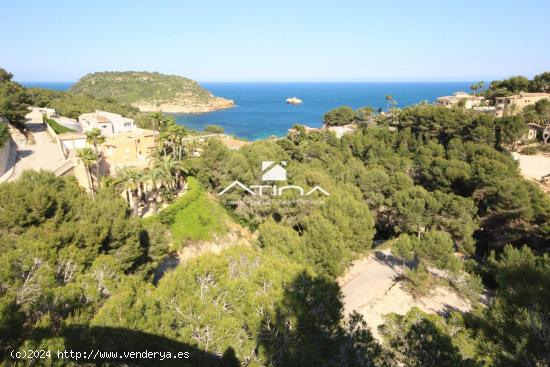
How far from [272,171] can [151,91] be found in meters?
113

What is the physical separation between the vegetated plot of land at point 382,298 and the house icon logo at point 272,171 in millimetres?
7856

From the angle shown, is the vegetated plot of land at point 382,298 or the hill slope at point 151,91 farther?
the hill slope at point 151,91

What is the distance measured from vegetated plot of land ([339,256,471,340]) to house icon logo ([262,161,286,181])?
7856 mm

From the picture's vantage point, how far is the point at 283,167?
23328 mm

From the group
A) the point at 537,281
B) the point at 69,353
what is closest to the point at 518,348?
the point at 537,281

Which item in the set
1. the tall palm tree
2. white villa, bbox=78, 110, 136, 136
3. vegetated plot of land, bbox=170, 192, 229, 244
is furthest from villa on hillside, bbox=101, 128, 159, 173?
white villa, bbox=78, 110, 136, 136

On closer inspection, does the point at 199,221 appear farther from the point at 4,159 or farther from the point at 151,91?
the point at 151,91

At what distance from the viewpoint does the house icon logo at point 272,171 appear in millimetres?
21547

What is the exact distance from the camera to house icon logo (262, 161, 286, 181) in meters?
A: 21.5

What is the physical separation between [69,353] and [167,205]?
15.2 m

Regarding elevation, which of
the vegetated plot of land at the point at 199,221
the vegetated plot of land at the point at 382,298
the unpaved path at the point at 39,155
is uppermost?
the unpaved path at the point at 39,155

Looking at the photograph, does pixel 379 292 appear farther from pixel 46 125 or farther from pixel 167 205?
pixel 46 125

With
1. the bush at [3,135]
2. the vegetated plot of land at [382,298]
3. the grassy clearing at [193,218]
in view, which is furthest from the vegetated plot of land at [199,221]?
the bush at [3,135]

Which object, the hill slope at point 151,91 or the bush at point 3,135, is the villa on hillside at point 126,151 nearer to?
the bush at point 3,135
